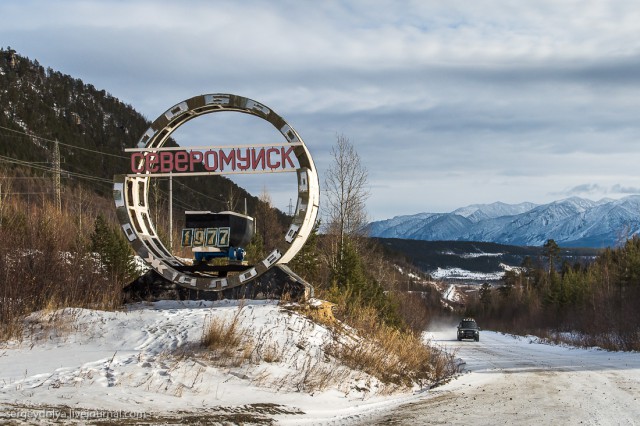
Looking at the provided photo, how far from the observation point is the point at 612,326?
4134cm

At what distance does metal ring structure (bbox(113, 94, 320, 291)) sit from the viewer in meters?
16.9

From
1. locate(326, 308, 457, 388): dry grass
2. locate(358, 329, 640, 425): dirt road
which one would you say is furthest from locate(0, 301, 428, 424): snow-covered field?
locate(358, 329, 640, 425): dirt road

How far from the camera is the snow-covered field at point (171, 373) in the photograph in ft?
30.7

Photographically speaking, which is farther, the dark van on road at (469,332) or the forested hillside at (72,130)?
the forested hillside at (72,130)

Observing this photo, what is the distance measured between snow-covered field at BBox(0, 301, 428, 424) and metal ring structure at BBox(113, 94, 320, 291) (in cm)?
109

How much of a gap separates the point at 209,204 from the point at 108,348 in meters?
115

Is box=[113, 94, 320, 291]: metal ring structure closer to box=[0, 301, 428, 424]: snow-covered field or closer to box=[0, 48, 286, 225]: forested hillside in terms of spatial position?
box=[0, 301, 428, 424]: snow-covered field

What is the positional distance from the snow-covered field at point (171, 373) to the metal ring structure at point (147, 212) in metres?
1.09

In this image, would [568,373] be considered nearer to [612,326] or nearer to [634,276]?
[612,326]

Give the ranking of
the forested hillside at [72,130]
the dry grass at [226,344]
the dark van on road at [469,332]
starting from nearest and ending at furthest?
the dry grass at [226,344], the dark van on road at [469,332], the forested hillside at [72,130]

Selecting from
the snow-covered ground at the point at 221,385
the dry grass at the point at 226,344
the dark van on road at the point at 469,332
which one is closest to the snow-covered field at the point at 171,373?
the snow-covered ground at the point at 221,385

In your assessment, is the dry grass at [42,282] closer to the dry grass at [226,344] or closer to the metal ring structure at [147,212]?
the metal ring structure at [147,212]

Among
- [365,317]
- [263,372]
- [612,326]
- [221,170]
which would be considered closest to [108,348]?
[263,372]

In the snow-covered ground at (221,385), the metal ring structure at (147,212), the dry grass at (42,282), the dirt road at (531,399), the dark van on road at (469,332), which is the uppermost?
the metal ring structure at (147,212)
